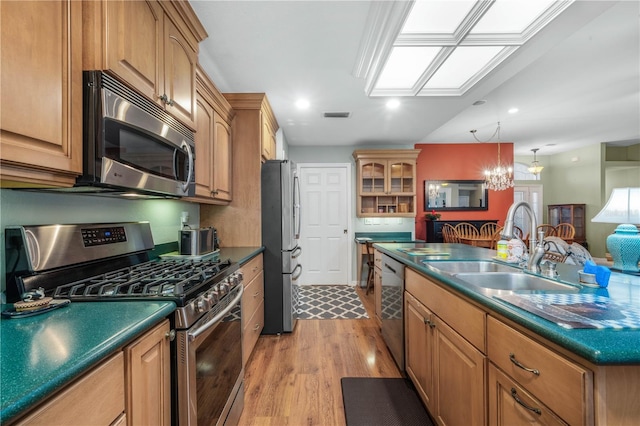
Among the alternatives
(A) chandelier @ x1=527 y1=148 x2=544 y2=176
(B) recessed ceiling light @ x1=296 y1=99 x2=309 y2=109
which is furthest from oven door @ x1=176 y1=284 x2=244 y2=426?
(A) chandelier @ x1=527 y1=148 x2=544 y2=176

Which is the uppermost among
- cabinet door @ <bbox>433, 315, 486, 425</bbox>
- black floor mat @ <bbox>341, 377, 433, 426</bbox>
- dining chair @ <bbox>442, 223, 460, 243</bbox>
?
dining chair @ <bbox>442, 223, 460, 243</bbox>

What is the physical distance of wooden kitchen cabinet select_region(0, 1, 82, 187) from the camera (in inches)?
29.2

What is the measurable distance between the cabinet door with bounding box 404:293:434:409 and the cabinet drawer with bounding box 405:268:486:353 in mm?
82

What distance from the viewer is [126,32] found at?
3.68 ft

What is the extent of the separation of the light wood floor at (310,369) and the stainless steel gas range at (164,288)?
0.28 meters

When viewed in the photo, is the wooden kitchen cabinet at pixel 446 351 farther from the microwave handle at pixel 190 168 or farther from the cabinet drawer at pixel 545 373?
the microwave handle at pixel 190 168

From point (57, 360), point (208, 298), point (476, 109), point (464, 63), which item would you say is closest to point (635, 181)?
point (476, 109)

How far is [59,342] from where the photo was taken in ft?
2.31

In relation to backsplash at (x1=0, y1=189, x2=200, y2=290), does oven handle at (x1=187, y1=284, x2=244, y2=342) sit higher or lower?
lower

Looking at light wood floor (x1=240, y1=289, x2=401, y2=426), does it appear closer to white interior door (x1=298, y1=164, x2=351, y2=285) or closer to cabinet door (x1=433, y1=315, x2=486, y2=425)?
cabinet door (x1=433, y1=315, x2=486, y2=425)

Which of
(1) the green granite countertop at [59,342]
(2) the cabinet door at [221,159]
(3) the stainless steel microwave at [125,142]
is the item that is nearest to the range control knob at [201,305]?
(1) the green granite countertop at [59,342]

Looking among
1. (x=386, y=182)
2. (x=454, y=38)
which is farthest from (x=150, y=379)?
(x=386, y=182)

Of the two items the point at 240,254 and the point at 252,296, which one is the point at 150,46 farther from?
the point at 252,296

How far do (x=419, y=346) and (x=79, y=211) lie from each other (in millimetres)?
2066
